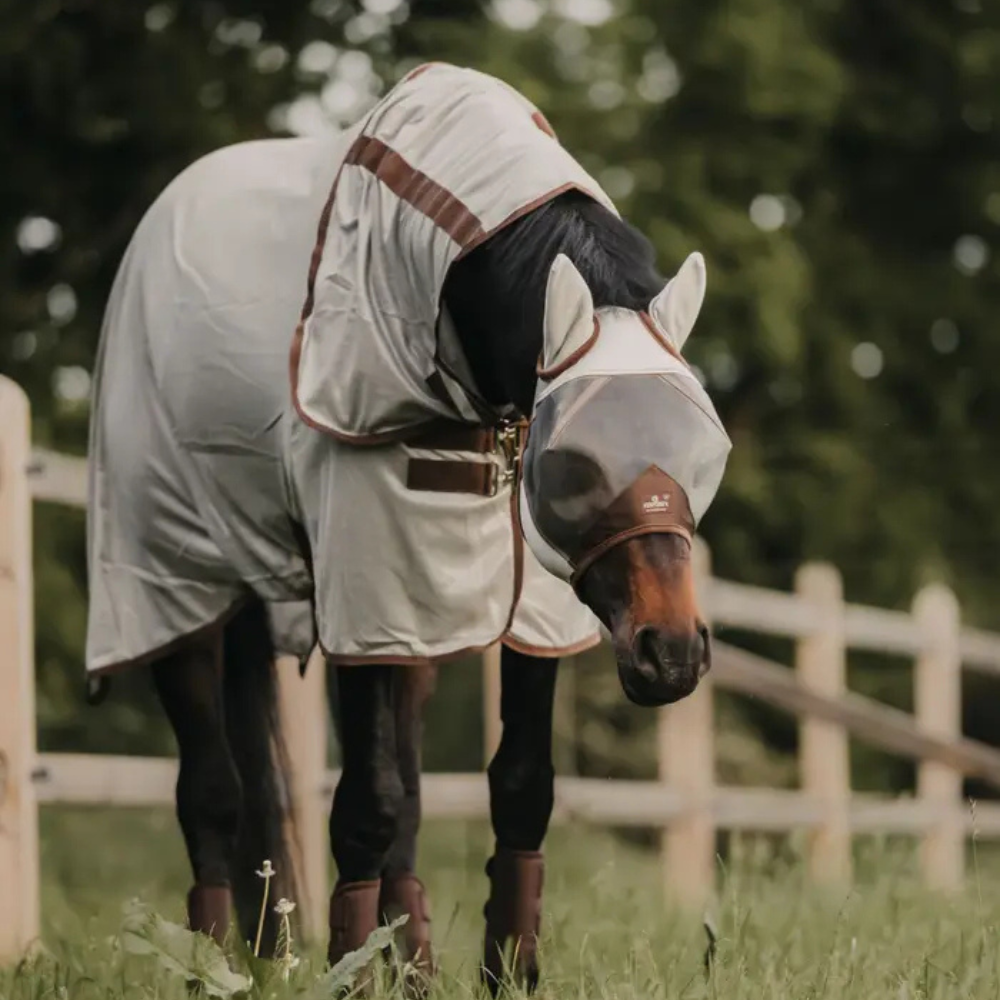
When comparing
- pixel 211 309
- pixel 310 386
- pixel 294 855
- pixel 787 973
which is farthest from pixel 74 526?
pixel 787 973

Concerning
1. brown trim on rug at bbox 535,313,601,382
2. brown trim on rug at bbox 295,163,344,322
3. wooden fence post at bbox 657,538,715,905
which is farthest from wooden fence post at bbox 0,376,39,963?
wooden fence post at bbox 657,538,715,905

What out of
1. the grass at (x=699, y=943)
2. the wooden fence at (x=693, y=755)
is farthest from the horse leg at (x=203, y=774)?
the wooden fence at (x=693, y=755)

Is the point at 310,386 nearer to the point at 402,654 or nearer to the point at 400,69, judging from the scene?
the point at 402,654

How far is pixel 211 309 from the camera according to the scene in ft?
17.1

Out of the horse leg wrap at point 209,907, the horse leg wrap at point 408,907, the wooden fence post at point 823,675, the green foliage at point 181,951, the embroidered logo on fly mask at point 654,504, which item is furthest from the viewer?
the wooden fence post at point 823,675

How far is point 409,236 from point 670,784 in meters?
4.91

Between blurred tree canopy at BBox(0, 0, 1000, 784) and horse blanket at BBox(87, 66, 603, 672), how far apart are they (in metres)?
3.16

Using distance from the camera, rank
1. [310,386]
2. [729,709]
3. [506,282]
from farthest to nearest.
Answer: [729,709]
[310,386]
[506,282]

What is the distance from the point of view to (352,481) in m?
4.60

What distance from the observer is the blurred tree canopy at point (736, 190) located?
8586 millimetres

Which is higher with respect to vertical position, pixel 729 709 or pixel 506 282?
pixel 506 282

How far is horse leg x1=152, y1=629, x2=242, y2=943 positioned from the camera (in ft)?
17.9

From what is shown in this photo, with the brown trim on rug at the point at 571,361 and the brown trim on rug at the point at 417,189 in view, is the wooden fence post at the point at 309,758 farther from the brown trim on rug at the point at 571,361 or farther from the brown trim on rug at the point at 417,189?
the brown trim on rug at the point at 571,361

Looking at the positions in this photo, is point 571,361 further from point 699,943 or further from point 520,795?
point 699,943
